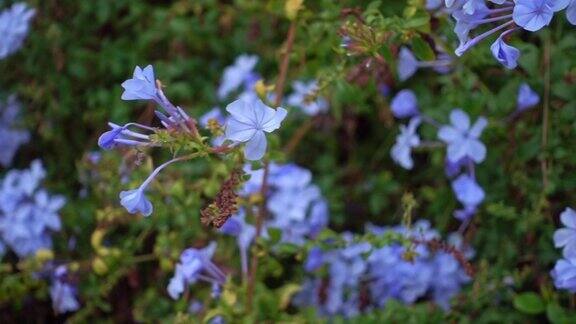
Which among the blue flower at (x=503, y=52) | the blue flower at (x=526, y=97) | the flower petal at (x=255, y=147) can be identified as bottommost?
the blue flower at (x=526, y=97)

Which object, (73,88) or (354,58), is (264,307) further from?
(73,88)

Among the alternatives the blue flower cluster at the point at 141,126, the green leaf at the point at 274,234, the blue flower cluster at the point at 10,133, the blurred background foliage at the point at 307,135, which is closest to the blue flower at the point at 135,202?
the blue flower cluster at the point at 141,126

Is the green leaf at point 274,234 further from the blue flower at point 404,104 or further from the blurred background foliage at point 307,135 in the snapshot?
the blue flower at point 404,104

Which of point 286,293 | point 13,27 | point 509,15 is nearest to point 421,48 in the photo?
point 509,15

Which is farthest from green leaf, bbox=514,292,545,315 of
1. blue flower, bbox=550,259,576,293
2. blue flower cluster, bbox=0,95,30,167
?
blue flower cluster, bbox=0,95,30,167

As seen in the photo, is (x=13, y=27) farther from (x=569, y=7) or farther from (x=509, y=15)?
(x=569, y=7)

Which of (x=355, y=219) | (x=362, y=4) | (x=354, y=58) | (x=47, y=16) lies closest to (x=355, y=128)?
(x=355, y=219)
